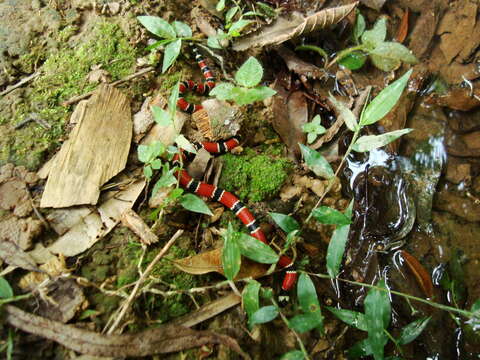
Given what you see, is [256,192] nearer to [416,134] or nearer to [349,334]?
[349,334]

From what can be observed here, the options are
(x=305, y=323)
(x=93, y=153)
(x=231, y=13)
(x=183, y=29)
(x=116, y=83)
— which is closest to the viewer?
(x=305, y=323)

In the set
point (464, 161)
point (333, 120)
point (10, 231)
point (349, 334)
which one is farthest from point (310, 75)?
point (10, 231)

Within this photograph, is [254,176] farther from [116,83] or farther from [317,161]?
[116,83]

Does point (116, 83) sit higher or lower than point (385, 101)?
higher

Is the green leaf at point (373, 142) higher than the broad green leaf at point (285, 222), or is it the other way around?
the green leaf at point (373, 142)

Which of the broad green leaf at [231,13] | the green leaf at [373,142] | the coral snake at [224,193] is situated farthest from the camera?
the broad green leaf at [231,13]

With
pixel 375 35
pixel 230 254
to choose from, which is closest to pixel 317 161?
pixel 230 254

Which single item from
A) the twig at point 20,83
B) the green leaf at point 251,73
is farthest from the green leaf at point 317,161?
the twig at point 20,83

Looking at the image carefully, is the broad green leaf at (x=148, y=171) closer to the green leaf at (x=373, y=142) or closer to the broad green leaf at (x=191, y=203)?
the broad green leaf at (x=191, y=203)
